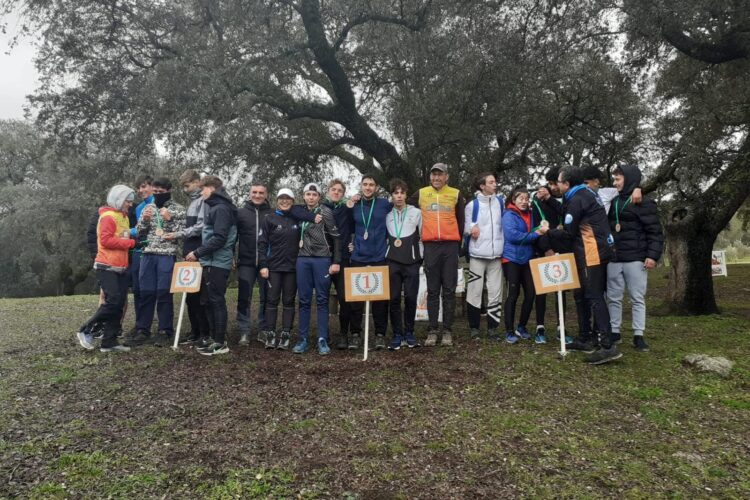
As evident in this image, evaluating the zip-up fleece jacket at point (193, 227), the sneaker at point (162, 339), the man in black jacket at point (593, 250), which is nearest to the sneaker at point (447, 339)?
the man in black jacket at point (593, 250)

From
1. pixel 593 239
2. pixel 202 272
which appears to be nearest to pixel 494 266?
pixel 593 239

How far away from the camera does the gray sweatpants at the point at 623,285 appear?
5.81 metres

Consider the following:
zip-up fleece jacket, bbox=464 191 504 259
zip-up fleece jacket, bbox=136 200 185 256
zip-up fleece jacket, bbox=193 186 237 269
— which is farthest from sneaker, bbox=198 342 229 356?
zip-up fleece jacket, bbox=464 191 504 259

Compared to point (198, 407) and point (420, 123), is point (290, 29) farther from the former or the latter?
point (198, 407)

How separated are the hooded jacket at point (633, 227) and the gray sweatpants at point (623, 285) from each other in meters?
0.10

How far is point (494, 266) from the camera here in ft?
21.7

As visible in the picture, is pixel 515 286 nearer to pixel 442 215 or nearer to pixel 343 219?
pixel 442 215

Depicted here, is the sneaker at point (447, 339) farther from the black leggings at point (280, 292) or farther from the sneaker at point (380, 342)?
the black leggings at point (280, 292)

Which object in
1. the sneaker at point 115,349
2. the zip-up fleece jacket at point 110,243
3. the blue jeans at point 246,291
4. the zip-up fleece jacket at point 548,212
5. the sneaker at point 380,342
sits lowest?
the sneaker at point 115,349

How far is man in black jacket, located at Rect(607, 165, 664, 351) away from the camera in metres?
5.82

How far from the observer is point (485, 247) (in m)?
6.54

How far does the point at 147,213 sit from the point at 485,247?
179 inches

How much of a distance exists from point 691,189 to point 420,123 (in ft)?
20.6

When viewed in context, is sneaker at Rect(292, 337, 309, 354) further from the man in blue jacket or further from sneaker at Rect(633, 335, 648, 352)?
sneaker at Rect(633, 335, 648, 352)
